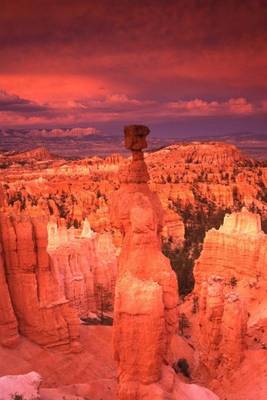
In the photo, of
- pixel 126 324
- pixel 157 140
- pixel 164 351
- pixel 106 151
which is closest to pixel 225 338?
pixel 164 351

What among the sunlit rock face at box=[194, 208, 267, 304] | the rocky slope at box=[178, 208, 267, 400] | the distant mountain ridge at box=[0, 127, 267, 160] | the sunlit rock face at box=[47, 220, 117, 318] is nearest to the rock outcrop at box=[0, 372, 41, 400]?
the rocky slope at box=[178, 208, 267, 400]

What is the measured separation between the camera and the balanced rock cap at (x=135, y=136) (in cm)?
1106

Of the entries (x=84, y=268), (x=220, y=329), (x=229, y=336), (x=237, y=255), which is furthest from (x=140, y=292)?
(x=237, y=255)

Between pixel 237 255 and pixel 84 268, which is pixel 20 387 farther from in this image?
pixel 237 255

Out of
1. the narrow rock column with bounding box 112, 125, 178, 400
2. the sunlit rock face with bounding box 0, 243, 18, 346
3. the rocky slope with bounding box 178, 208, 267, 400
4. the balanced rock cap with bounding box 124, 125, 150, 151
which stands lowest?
the rocky slope with bounding box 178, 208, 267, 400

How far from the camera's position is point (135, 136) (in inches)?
436

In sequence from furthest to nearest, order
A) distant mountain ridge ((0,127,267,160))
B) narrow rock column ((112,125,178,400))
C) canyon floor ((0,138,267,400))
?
1. distant mountain ridge ((0,127,267,160))
2. canyon floor ((0,138,267,400))
3. narrow rock column ((112,125,178,400))

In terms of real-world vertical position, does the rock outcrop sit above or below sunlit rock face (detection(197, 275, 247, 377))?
above

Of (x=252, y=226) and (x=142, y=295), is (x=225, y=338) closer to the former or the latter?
(x=142, y=295)

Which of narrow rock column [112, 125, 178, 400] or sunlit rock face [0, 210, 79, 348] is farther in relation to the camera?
sunlit rock face [0, 210, 79, 348]

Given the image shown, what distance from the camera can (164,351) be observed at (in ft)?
32.7

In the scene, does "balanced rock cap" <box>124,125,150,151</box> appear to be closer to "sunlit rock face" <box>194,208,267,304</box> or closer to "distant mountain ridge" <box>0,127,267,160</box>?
"sunlit rock face" <box>194,208,267,304</box>

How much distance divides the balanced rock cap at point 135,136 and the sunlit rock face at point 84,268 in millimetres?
9381

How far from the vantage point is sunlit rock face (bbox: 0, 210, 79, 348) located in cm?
1382
